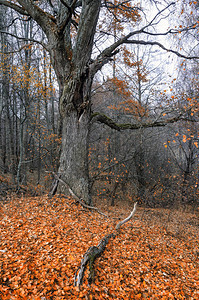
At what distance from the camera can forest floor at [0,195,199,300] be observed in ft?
8.02

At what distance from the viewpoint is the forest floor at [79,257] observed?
2445 millimetres

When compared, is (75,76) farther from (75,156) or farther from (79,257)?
(79,257)

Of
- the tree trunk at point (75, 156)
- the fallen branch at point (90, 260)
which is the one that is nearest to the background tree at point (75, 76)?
the tree trunk at point (75, 156)

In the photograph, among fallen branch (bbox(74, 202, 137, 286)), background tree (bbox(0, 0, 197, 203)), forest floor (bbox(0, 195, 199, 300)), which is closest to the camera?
forest floor (bbox(0, 195, 199, 300))

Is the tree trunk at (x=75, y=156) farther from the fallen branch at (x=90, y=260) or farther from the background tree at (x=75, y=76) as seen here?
the fallen branch at (x=90, y=260)

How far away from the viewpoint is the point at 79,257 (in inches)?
117

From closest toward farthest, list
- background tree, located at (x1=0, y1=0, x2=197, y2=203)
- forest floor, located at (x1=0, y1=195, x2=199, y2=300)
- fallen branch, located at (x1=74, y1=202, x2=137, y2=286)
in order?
1. forest floor, located at (x1=0, y1=195, x2=199, y2=300)
2. fallen branch, located at (x1=74, y1=202, x2=137, y2=286)
3. background tree, located at (x1=0, y1=0, x2=197, y2=203)

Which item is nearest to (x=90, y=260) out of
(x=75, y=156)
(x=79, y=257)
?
(x=79, y=257)

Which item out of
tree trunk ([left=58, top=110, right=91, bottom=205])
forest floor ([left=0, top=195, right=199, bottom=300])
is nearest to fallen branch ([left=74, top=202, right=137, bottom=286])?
forest floor ([left=0, top=195, right=199, bottom=300])

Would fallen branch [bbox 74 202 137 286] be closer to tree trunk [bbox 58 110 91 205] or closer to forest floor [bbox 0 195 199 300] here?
forest floor [bbox 0 195 199 300]

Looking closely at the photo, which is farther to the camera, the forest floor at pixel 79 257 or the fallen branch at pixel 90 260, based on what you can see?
the fallen branch at pixel 90 260

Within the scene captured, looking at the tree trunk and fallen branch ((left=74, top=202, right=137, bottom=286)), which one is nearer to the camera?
fallen branch ((left=74, top=202, right=137, bottom=286))

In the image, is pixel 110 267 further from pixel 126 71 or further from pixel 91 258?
pixel 126 71

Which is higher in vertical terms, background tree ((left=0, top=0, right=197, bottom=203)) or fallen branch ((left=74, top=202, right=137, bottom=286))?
background tree ((left=0, top=0, right=197, bottom=203))
